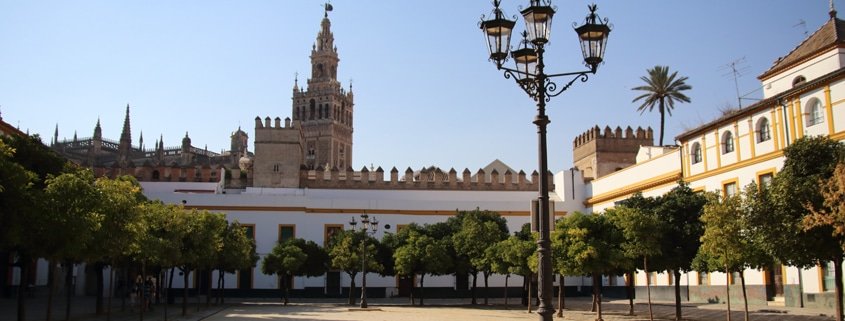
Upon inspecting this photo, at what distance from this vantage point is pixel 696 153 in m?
34.4

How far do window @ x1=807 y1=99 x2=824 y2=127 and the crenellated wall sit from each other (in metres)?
25.0

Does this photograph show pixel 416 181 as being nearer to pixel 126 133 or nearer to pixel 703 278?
pixel 703 278

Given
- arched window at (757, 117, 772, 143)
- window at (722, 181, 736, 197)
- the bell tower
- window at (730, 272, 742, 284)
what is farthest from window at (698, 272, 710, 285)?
the bell tower

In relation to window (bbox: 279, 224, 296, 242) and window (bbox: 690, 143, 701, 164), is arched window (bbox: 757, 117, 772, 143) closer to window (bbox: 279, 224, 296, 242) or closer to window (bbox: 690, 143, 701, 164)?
window (bbox: 690, 143, 701, 164)

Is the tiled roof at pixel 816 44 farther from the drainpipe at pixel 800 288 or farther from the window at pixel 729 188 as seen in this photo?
the drainpipe at pixel 800 288

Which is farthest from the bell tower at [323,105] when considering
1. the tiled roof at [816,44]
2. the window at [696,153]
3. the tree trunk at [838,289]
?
the tree trunk at [838,289]

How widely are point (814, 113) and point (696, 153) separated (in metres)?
8.44

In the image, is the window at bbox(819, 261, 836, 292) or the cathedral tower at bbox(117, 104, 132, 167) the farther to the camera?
the cathedral tower at bbox(117, 104, 132, 167)

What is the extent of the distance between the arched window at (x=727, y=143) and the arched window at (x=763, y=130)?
5.95ft

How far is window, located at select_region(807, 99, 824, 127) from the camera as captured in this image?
1013 inches

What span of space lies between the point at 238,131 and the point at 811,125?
77.0m

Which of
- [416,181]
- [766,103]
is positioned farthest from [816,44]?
[416,181]

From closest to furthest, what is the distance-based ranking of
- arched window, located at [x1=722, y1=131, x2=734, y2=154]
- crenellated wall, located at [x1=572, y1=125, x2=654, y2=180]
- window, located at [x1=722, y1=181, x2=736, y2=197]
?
window, located at [x1=722, y1=181, x2=736, y2=197], arched window, located at [x1=722, y1=131, x2=734, y2=154], crenellated wall, located at [x1=572, y1=125, x2=654, y2=180]

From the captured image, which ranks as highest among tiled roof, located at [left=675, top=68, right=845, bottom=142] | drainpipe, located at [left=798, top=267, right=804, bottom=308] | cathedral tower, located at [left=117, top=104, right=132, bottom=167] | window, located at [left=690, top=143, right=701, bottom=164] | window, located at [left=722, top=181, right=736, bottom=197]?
cathedral tower, located at [left=117, top=104, right=132, bottom=167]
